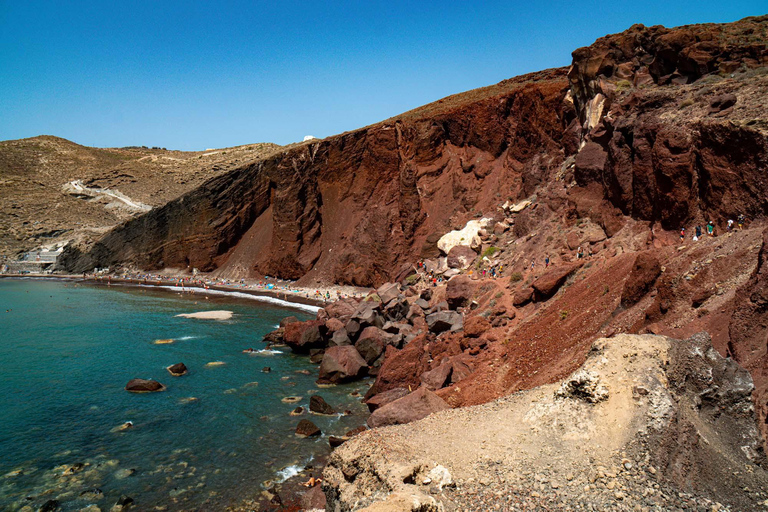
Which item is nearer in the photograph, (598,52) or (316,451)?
(316,451)

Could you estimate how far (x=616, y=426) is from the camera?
27.5 ft

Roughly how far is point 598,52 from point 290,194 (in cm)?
4273

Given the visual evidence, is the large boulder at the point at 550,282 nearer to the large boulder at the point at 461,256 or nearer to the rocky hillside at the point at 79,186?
the large boulder at the point at 461,256

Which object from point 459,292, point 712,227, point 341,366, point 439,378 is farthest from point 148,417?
point 712,227

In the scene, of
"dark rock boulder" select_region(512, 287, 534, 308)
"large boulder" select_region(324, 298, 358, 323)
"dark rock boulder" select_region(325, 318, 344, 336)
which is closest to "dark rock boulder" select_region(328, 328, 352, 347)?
"dark rock boulder" select_region(325, 318, 344, 336)

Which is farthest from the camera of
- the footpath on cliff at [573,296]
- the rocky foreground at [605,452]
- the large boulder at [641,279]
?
the large boulder at [641,279]

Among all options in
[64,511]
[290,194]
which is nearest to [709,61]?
[64,511]

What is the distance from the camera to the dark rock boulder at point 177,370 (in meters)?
25.5

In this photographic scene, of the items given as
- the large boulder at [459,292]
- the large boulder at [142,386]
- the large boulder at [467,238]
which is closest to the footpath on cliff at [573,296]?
the large boulder at [459,292]

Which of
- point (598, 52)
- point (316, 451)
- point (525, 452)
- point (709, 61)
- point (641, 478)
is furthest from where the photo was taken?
point (598, 52)

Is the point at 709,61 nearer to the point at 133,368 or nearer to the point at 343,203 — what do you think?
the point at 133,368

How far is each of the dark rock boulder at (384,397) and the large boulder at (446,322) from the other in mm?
5195

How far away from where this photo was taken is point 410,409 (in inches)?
603

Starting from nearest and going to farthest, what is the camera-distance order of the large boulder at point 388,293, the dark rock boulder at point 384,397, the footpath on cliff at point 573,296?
the footpath on cliff at point 573,296, the dark rock boulder at point 384,397, the large boulder at point 388,293
